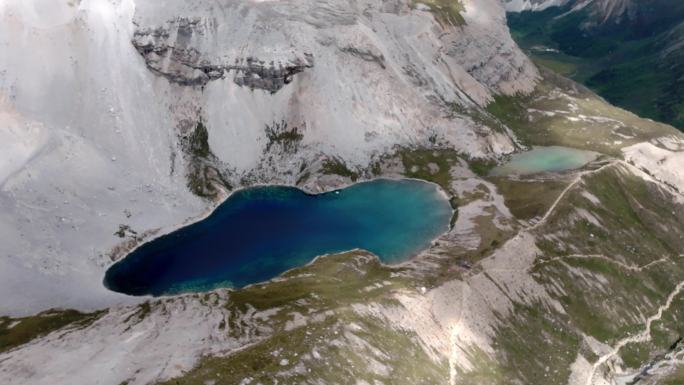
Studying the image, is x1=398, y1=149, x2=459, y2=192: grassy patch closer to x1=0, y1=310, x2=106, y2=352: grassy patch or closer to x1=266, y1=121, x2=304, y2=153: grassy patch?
x1=266, y1=121, x2=304, y2=153: grassy patch

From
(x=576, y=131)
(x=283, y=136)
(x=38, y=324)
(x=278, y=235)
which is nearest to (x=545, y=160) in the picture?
(x=576, y=131)

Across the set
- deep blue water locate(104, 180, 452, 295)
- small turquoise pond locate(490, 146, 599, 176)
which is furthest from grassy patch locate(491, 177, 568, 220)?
deep blue water locate(104, 180, 452, 295)

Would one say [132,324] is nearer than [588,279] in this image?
Yes

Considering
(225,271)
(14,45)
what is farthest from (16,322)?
(14,45)

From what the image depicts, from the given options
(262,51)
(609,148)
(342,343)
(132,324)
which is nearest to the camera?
(342,343)

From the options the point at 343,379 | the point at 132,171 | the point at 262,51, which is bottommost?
the point at 343,379

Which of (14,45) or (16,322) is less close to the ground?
(14,45)

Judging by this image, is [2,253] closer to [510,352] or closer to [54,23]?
[54,23]
